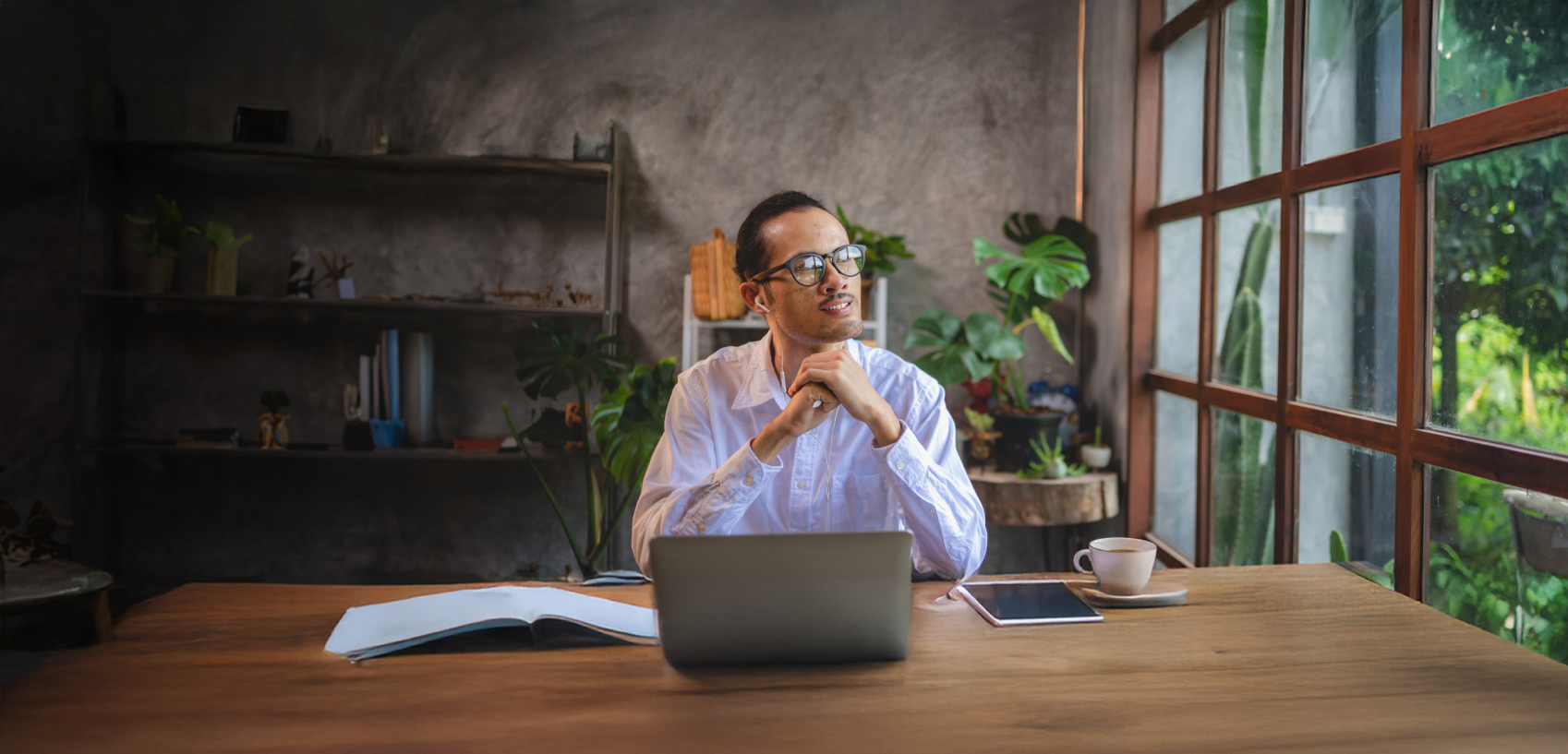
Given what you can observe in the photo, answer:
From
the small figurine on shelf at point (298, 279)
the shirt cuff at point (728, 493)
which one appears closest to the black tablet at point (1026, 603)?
the shirt cuff at point (728, 493)

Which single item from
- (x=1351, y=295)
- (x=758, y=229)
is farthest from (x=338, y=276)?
(x=1351, y=295)

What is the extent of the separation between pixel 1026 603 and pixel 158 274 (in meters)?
3.24

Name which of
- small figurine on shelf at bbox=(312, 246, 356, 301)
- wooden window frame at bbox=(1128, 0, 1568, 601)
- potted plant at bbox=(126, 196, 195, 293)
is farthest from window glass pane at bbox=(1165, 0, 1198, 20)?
potted plant at bbox=(126, 196, 195, 293)

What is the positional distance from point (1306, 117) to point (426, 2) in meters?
3.02

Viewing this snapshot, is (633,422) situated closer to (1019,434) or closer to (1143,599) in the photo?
(1019,434)

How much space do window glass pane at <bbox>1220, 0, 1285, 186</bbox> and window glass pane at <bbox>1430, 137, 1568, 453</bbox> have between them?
0.76 meters

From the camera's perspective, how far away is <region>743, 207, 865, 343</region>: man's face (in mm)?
1574

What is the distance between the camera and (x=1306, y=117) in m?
2.26

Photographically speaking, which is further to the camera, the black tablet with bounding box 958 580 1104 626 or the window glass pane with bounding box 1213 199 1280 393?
the window glass pane with bounding box 1213 199 1280 393

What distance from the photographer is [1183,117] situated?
3.03m

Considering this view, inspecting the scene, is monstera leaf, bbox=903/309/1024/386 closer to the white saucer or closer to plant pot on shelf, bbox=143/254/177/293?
the white saucer

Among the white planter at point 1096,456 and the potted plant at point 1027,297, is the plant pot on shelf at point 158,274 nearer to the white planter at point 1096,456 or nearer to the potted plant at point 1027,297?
the potted plant at point 1027,297

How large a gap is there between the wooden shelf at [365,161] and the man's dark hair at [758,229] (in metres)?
1.78

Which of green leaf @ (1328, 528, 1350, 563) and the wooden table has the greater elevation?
the wooden table
